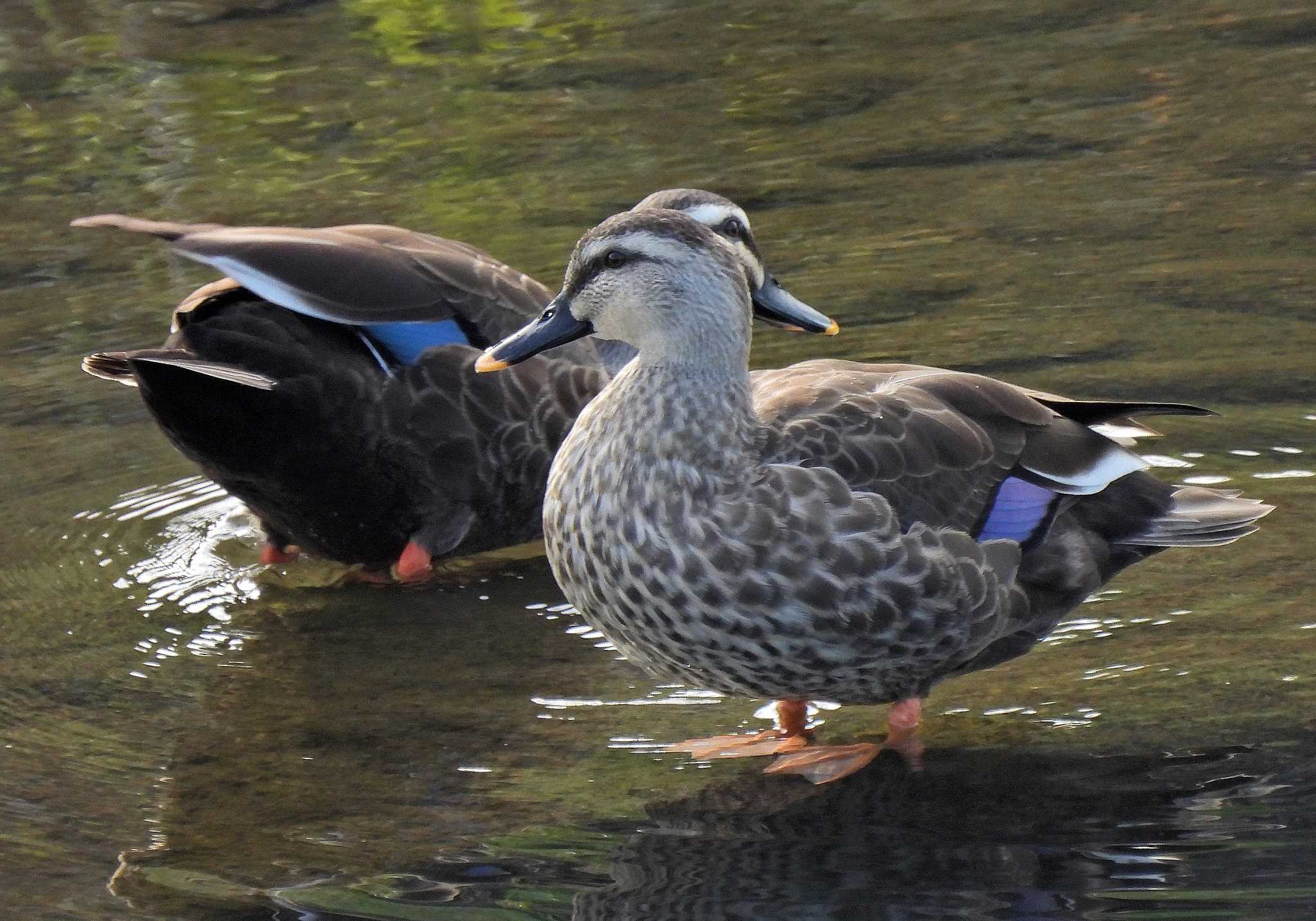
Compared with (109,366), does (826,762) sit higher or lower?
lower

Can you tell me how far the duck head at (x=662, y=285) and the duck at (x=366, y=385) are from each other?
0.83 meters

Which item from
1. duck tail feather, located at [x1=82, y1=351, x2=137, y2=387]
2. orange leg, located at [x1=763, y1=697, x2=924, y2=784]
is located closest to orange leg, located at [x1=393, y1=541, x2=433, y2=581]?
duck tail feather, located at [x1=82, y1=351, x2=137, y2=387]

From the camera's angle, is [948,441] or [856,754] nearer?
[856,754]

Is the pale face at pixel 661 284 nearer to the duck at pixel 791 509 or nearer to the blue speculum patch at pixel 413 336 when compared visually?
the duck at pixel 791 509

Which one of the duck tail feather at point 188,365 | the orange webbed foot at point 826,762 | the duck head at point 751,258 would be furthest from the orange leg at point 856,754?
the duck tail feather at point 188,365

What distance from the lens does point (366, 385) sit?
532 cm

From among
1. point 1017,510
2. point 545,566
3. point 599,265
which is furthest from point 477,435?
point 1017,510

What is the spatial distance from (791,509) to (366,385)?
68.8 inches

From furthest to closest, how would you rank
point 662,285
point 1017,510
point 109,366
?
1. point 109,366
2. point 1017,510
3. point 662,285

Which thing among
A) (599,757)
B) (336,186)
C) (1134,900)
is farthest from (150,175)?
(1134,900)

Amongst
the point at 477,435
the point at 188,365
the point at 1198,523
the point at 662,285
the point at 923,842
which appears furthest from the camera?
the point at 477,435

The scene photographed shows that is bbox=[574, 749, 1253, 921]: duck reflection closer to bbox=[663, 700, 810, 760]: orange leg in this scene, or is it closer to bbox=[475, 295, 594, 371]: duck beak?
bbox=[663, 700, 810, 760]: orange leg

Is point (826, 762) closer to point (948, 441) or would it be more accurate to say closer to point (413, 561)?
point (948, 441)

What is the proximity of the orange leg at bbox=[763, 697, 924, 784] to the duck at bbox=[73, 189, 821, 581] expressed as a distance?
1385 mm
